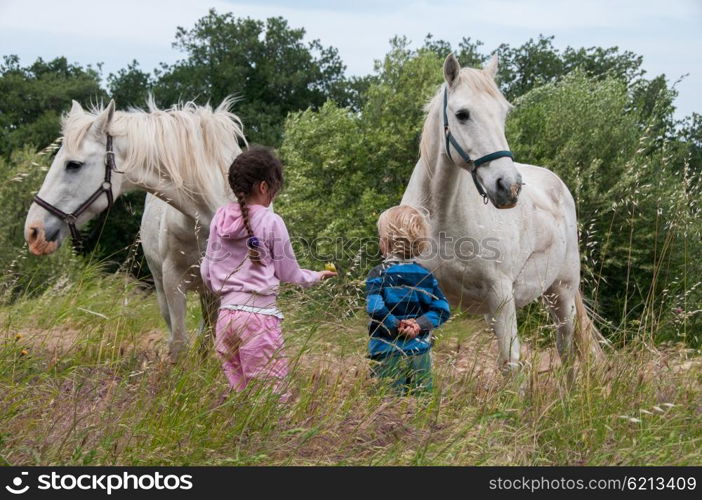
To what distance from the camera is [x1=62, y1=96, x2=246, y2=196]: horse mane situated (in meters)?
5.27

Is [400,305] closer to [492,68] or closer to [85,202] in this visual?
[492,68]

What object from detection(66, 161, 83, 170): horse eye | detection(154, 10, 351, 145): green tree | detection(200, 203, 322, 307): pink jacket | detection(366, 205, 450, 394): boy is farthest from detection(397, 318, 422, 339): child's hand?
detection(154, 10, 351, 145): green tree

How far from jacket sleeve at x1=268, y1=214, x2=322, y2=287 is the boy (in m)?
0.30

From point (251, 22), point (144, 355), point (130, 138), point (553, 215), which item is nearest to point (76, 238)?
point (130, 138)

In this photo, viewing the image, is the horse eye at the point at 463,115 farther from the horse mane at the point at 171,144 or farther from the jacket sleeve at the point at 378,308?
the horse mane at the point at 171,144

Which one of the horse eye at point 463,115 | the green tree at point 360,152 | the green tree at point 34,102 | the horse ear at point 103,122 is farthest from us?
the green tree at point 34,102

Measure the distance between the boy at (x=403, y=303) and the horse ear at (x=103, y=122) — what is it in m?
2.09

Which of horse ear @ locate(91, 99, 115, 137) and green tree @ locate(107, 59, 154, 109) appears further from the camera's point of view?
green tree @ locate(107, 59, 154, 109)

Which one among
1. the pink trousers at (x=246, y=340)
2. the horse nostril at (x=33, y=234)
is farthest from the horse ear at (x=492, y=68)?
the horse nostril at (x=33, y=234)

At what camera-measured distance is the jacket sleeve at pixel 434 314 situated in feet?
13.3

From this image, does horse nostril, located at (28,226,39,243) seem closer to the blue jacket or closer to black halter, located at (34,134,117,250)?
black halter, located at (34,134,117,250)

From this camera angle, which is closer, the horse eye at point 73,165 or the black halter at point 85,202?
the black halter at point 85,202

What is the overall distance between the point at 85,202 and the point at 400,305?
2.19 metres

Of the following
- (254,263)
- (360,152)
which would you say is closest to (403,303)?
(254,263)
